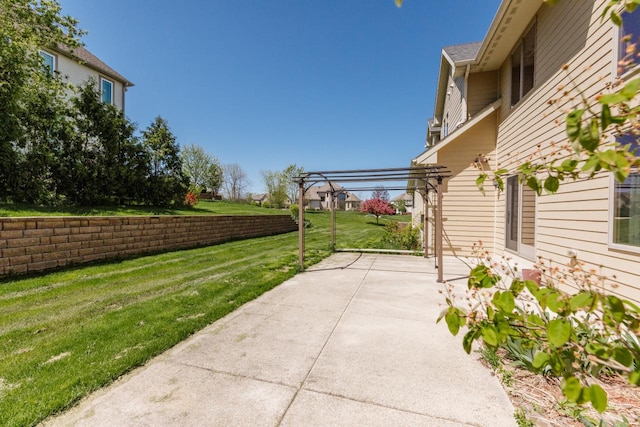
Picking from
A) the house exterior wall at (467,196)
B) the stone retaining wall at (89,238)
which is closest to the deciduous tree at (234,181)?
the stone retaining wall at (89,238)

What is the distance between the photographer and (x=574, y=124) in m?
0.86

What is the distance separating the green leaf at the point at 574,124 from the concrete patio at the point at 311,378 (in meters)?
1.99

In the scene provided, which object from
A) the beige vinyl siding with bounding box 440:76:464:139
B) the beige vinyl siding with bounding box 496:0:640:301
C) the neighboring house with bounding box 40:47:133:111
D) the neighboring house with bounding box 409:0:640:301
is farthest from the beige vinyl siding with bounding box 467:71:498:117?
the neighboring house with bounding box 40:47:133:111

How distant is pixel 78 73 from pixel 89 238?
42.7 ft

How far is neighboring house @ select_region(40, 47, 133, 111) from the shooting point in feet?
41.2

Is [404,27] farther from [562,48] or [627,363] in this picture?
[627,363]

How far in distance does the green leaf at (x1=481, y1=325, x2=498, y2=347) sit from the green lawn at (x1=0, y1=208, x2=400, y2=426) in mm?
2821

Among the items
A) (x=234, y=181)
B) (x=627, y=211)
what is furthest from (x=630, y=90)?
(x=234, y=181)

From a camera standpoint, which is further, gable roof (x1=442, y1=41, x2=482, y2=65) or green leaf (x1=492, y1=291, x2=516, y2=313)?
gable roof (x1=442, y1=41, x2=482, y2=65)

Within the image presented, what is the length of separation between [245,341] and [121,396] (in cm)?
115

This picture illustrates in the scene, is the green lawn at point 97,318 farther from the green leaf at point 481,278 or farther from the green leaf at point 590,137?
the green leaf at point 590,137

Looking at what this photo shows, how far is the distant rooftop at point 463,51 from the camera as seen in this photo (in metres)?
8.37

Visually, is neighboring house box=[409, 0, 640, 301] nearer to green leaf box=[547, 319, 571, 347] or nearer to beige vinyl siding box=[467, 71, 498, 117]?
beige vinyl siding box=[467, 71, 498, 117]

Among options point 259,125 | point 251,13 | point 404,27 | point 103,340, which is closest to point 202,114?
point 259,125
